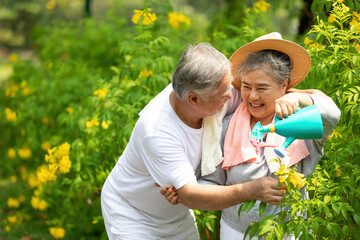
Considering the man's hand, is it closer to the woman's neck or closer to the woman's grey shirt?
the woman's grey shirt

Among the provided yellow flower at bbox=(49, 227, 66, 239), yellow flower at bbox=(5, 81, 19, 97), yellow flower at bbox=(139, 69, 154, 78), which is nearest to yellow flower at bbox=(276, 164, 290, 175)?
yellow flower at bbox=(139, 69, 154, 78)

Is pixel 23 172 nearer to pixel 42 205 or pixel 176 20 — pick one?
pixel 42 205

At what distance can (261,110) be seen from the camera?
2.17 m

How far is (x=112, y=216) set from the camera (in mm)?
2543

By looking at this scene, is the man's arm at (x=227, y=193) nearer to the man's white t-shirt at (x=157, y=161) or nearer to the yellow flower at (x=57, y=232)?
the man's white t-shirt at (x=157, y=161)

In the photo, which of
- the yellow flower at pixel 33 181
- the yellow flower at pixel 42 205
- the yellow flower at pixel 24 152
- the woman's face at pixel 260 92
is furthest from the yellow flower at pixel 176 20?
the woman's face at pixel 260 92

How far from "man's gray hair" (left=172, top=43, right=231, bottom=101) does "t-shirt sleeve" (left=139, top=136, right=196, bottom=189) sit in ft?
0.74

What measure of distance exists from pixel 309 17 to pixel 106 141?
105 inches

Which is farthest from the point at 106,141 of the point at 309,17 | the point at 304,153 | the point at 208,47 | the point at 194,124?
the point at 309,17

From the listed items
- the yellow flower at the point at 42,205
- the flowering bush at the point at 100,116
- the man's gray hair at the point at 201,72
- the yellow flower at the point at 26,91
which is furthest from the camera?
the yellow flower at the point at 26,91

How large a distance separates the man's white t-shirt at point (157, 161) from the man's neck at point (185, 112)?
2cm

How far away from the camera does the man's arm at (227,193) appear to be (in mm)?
1883

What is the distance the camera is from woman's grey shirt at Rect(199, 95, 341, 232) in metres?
1.93

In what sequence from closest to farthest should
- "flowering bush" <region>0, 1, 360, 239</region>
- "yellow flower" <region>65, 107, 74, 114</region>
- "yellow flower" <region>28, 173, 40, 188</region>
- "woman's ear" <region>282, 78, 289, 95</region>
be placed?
"woman's ear" <region>282, 78, 289, 95</region>
"flowering bush" <region>0, 1, 360, 239</region>
"yellow flower" <region>65, 107, 74, 114</region>
"yellow flower" <region>28, 173, 40, 188</region>
